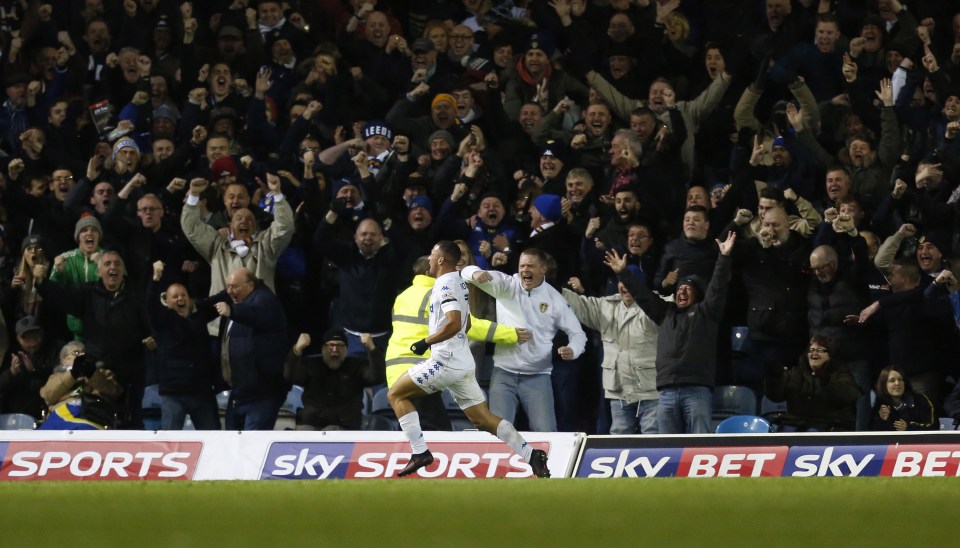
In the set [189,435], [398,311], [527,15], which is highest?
[527,15]

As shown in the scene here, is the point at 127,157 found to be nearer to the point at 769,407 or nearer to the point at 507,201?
the point at 507,201

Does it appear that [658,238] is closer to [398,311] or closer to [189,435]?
[398,311]

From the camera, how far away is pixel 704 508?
5340 mm

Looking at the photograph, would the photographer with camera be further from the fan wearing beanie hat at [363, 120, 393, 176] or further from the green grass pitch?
the green grass pitch

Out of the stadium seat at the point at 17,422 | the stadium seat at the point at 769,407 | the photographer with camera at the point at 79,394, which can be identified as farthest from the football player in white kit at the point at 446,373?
the stadium seat at the point at 17,422

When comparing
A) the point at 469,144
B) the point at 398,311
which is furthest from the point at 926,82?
the point at 398,311

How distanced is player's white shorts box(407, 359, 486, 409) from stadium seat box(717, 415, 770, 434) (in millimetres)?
1953

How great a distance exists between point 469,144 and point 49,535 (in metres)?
8.22

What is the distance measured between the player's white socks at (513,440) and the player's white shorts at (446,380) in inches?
13.5

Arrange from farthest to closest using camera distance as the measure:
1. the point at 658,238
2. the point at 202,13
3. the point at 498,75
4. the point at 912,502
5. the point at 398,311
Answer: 1. the point at 202,13
2. the point at 498,75
3. the point at 658,238
4. the point at 398,311
5. the point at 912,502

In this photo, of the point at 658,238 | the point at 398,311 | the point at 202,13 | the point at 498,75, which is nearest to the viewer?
the point at 398,311

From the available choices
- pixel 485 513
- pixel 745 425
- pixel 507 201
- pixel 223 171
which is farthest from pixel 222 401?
pixel 485 513

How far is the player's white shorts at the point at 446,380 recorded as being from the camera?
32.1ft

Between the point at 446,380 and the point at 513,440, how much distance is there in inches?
23.2
